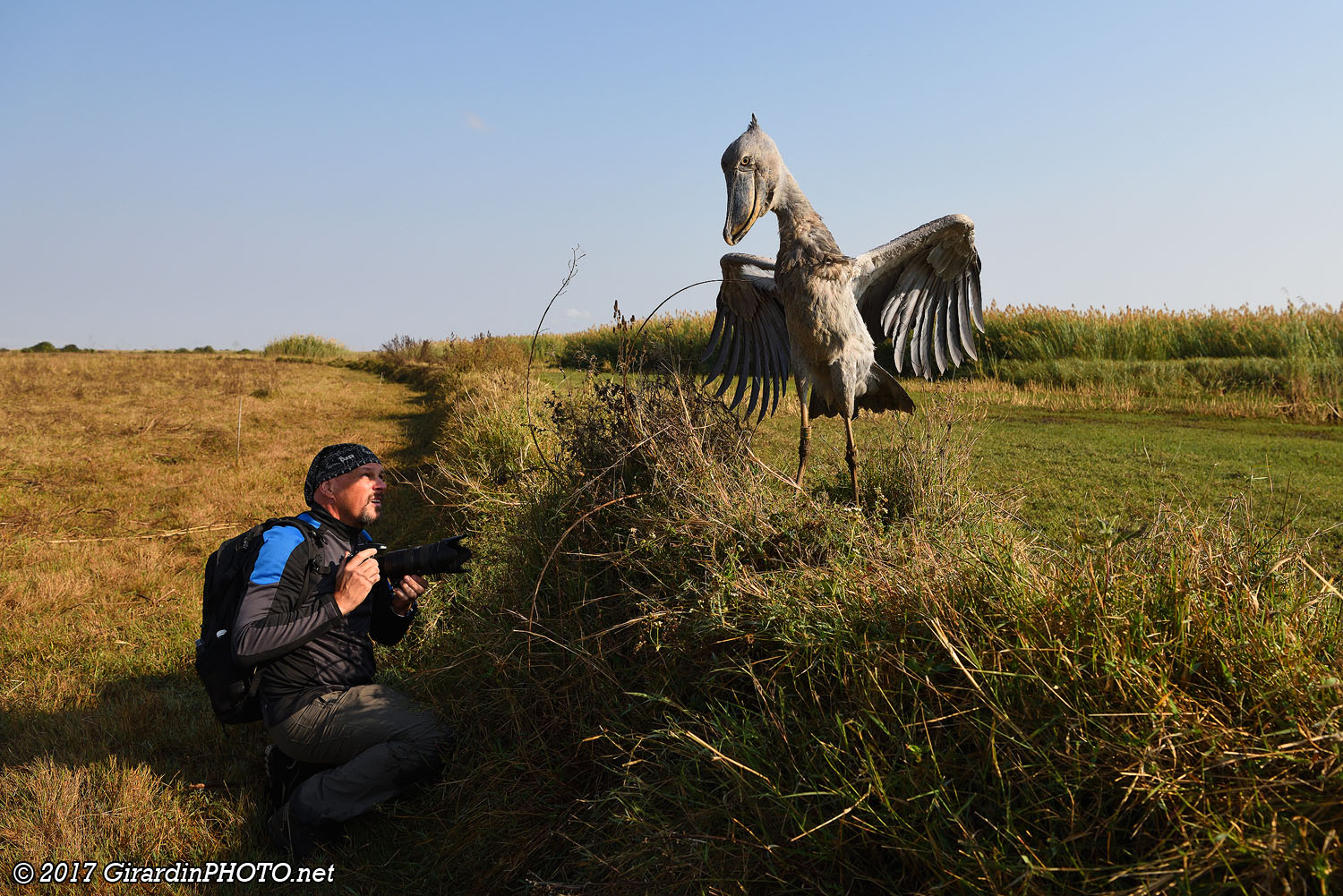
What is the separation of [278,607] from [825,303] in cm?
294

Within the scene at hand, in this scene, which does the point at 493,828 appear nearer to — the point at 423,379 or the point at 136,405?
the point at 136,405

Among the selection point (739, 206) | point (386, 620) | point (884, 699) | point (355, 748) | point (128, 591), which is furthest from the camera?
point (128, 591)

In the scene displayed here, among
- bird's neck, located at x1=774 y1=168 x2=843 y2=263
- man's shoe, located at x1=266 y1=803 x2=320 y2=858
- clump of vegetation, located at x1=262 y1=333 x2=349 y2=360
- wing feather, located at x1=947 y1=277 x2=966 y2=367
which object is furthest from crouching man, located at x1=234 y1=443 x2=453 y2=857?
clump of vegetation, located at x1=262 y1=333 x2=349 y2=360

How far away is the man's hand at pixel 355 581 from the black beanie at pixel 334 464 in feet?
1.60

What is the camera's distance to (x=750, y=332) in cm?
536


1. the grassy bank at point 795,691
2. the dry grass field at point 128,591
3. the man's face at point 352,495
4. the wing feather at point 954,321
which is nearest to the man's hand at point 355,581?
the man's face at point 352,495

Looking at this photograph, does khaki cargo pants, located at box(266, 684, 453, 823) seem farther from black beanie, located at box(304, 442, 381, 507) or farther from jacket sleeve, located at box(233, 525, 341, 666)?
black beanie, located at box(304, 442, 381, 507)

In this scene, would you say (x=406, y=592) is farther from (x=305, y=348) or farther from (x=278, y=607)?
(x=305, y=348)

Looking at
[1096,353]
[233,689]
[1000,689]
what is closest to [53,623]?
[233,689]

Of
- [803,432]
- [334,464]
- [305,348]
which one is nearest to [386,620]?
[334,464]

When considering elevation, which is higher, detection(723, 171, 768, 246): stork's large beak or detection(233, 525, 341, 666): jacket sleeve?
detection(723, 171, 768, 246): stork's large beak

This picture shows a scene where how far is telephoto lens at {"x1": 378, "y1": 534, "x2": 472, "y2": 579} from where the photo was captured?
3.52 metres

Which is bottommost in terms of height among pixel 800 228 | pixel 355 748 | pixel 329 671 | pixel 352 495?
pixel 355 748

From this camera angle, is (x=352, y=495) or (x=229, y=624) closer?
(x=229, y=624)
